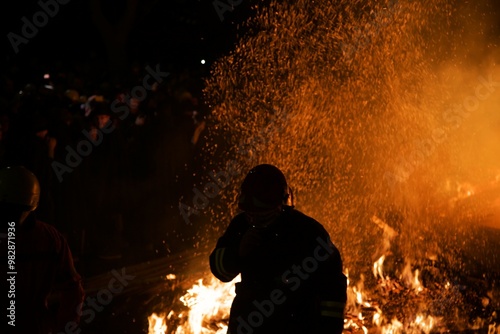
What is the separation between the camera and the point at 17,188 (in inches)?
140

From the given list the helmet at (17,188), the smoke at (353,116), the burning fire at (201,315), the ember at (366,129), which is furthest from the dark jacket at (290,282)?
the smoke at (353,116)

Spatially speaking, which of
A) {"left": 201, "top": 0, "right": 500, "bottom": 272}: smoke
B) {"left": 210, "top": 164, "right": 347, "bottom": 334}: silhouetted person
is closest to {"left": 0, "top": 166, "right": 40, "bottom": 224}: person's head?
{"left": 210, "top": 164, "right": 347, "bottom": 334}: silhouetted person

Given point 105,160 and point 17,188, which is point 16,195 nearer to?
point 17,188

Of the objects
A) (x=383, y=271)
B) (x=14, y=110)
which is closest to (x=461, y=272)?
(x=383, y=271)

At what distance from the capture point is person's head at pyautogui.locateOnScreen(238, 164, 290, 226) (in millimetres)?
3609

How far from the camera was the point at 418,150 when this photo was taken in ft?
33.4

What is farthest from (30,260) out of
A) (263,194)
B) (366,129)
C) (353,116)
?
(366,129)

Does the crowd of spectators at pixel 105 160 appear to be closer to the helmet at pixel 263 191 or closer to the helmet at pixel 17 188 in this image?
the helmet at pixel 17 188

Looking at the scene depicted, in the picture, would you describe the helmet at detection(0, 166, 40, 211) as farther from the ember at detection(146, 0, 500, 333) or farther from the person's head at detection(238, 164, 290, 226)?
the ember at detection(146, 0, 500, 333)

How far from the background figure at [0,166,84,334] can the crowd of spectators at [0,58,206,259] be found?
4919 mm

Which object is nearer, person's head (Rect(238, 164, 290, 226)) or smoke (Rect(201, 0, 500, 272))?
person's head (Rect(238, 164, 290, 226))

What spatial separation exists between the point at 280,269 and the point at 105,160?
22.3 ft

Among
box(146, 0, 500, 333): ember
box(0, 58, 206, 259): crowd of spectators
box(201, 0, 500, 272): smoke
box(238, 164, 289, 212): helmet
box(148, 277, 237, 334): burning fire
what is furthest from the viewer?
box(201, 0, 500, 272): smoke

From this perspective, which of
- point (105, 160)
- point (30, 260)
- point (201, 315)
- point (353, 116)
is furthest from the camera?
point (105, 160)
